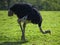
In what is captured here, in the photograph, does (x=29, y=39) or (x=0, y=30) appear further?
(x=0, y=30)

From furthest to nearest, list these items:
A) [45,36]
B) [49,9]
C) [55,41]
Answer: [49,9] → [45,36] → [55,41]

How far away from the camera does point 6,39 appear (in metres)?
8.24

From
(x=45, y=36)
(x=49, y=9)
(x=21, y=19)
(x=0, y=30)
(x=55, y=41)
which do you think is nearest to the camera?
(x=21, y=19)

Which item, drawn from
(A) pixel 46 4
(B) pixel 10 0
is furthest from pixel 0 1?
(A) pixel 46 4

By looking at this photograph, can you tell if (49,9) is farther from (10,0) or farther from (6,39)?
(6,39)

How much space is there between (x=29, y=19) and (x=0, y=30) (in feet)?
8.34

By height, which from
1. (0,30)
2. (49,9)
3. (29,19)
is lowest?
(49,9)

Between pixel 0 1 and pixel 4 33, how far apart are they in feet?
29.9

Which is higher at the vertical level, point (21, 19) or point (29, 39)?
point (21, 19)

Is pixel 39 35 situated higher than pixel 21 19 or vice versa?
pixel 21 19

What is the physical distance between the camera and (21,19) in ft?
24.6

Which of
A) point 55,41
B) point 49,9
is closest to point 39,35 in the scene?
point 55,41

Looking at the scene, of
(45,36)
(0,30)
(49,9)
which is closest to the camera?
(45,36)

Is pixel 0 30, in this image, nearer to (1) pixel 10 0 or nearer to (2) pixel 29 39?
(2) pixel 29 39
